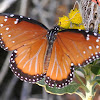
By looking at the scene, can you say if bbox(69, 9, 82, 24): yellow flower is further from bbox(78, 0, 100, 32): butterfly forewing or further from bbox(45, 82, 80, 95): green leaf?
bbox(45, 82, 80, 95): green leaf

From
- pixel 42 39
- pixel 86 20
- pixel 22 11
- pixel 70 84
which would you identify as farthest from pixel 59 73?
pixel 22 11

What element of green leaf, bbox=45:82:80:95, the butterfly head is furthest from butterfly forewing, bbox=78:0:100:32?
green leaf, bbox=45:82:80:95

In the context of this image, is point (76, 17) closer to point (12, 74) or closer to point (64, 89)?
point (64, 89)

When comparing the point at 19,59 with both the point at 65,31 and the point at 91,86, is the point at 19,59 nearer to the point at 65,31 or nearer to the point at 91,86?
the point at 65,31

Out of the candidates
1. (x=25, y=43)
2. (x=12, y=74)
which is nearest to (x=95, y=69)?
(x=25, y=43)

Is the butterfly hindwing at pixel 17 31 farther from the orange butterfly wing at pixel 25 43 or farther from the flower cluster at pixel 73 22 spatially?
the flower cluster at pixel 73 22

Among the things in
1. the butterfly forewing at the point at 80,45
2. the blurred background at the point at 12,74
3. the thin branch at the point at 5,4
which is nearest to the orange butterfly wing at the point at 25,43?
the butterfly forewing at the point at 80,45
